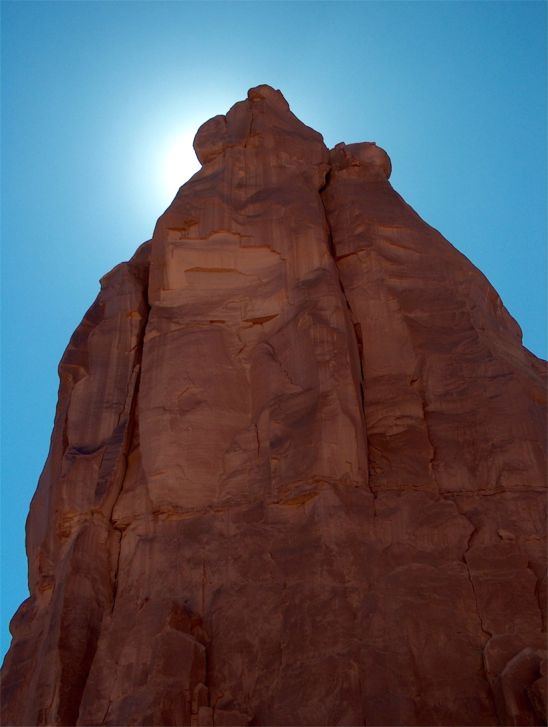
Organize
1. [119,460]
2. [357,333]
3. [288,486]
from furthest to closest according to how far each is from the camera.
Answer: [357,333] < [119,460] < [288,486]

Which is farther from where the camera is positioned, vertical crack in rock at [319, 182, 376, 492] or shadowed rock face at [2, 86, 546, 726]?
vertical crack in rock at [319, 182, 376, 492]

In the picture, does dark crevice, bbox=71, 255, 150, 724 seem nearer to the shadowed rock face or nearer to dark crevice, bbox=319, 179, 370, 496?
the shadowed rock face

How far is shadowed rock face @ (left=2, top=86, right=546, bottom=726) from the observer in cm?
1346

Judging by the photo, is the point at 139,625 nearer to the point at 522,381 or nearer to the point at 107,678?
the point at 107,678

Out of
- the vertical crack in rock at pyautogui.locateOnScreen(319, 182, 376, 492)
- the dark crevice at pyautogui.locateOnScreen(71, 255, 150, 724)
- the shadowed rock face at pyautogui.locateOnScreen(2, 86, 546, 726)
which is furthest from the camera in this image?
the vertical crack in rock at pyautogui.locateOnScreen(319, 182, 376, 492)

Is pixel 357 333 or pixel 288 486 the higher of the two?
pixel 357 333

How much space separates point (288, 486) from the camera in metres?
15.6

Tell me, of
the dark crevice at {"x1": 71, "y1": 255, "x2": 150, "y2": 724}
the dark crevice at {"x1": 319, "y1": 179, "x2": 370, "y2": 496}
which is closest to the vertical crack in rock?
the dark crevice at {"x1": 319, "y1": 179, "x2": 370, "y2": 496}

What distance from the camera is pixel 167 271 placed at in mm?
20281

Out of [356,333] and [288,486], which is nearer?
[288,486]

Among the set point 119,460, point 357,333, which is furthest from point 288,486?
point 357,333

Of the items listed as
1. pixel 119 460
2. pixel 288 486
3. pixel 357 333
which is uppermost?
pixel 357 333

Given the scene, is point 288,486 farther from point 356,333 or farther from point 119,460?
point 356,333

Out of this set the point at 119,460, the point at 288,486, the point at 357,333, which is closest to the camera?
the point at 288,486
